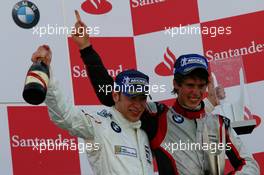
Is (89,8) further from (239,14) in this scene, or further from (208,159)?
(208,159)

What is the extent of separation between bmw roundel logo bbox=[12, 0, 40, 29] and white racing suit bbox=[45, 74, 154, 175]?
2.12 feet

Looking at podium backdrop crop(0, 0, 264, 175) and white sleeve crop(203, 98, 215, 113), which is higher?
podium backdrop crop(0, 0, 264, 175)

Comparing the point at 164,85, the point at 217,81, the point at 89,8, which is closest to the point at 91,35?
the point at 89,8

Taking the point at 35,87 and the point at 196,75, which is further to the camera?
the point at 196,75

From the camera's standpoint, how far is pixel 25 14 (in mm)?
3223

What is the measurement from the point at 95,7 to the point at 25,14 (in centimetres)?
34

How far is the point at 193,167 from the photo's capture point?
287 centimetres

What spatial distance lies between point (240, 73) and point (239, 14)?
0.28m

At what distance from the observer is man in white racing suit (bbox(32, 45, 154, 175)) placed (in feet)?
8.34
